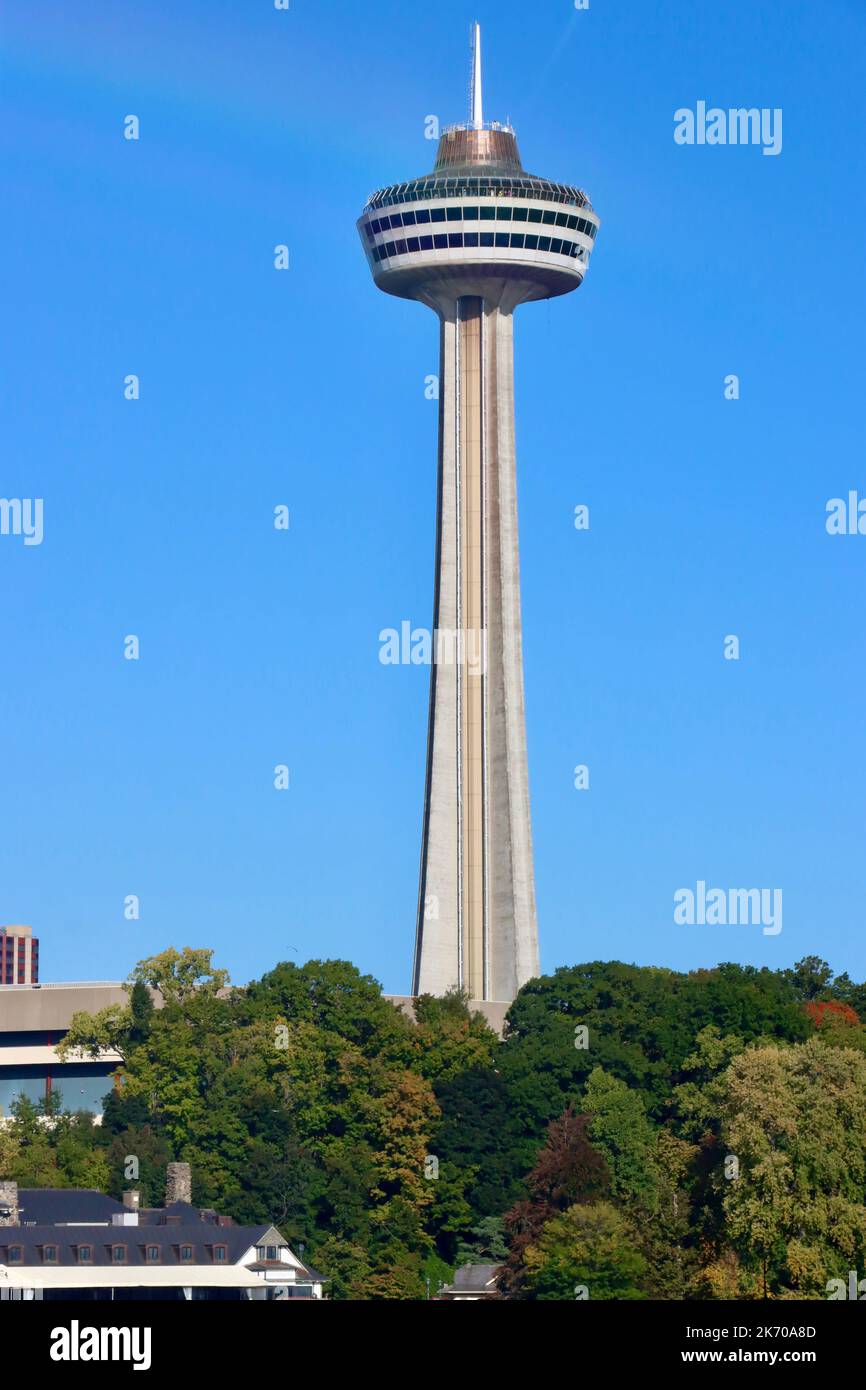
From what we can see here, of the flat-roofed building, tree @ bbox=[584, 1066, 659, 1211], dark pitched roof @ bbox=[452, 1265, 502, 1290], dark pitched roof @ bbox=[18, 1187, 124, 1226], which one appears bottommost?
dark pitched roof @ bbox=[452, 1265, 502, 1290]

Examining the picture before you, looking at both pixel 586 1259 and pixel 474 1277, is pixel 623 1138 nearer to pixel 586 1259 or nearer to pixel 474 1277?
pixel 474 1277

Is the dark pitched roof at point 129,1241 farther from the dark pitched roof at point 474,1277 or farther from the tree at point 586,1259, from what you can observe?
the tree at point 586,1259

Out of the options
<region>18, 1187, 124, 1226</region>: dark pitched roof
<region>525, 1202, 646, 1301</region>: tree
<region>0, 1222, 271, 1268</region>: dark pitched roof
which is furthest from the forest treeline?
<region>0, 1222, 271, 1268</region>: dark pitched roof

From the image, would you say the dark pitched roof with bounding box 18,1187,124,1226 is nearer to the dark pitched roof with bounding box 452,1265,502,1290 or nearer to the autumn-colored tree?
the dark pitched roof with bounding box 452,1265,502,1290

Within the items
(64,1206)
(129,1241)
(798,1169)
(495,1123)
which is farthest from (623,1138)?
(64,1206)
